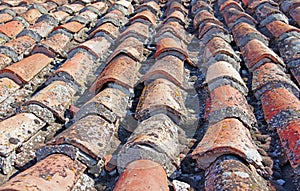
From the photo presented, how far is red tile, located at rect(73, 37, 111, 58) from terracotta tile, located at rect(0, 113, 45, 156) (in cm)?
113

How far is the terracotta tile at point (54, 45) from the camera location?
131 inches

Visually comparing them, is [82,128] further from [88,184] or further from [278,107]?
[278,107]

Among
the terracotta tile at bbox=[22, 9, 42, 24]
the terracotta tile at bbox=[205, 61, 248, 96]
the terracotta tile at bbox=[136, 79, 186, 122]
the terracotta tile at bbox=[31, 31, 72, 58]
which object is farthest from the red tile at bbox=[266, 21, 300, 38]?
the terracotta tile at bbox=[22, 9, 42, 24]

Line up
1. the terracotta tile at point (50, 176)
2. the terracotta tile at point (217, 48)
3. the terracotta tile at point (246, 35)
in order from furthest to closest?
the terracotta tile at point (246, 35), the terracotta tile at point (217, 48), the terracotta tile at point (50, 176)

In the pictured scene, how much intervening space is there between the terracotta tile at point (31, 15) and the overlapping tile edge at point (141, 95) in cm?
5

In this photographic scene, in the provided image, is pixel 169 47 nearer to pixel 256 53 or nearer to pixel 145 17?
pixel 256 53

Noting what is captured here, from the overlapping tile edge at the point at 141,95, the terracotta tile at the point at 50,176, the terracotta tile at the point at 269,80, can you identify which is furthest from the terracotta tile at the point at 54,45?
the terracotta tile at the point at 269,80

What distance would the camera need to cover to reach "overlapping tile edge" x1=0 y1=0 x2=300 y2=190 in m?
1.92

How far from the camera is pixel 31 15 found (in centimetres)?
421

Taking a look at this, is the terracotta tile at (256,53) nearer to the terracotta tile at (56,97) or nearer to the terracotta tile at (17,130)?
the terracotta tile at (56,97)

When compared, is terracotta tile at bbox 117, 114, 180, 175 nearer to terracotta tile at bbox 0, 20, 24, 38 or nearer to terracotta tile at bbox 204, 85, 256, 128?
terracotta tile at bbox 204, 85, 256, 128

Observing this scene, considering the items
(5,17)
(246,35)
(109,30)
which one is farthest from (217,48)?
(5,17)

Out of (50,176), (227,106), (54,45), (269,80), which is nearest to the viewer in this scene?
(50,176)

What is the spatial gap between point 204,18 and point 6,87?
2.23 meters
